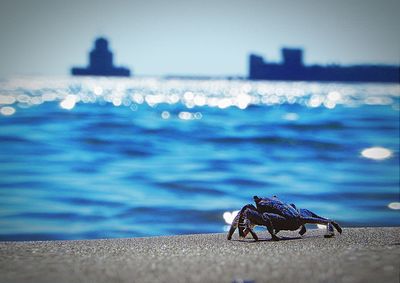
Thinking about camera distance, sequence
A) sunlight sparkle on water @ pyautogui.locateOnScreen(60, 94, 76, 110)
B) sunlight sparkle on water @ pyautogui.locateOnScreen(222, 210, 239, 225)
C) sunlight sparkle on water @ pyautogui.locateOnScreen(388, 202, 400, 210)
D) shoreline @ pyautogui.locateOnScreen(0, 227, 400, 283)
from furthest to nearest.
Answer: sunlight sparkle on water @ pyautogui.locateOnScreen(60, 94, 76, 110) → sunlight sparkle on water @ pyautogui.locateOnScreen(388, 202, 400, 210) → sunlight sparkle on water @ pyautogui.locateOnScreen(222, 210, 239, 225) → shoreline @ pyautogui.locateOnScreen(0, 227, 400, 283)

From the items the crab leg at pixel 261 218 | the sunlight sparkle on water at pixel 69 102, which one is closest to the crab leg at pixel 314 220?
the crab leg at pixel 261 218

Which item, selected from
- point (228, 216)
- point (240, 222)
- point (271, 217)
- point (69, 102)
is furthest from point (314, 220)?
point (69, 102)

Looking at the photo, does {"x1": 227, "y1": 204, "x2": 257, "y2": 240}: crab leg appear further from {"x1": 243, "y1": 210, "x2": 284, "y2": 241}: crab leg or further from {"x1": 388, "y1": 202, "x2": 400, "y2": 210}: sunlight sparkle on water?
{"x1": 388, "y1": 202, "x2": 400, "y2": 210}: sunlight sparkle on water

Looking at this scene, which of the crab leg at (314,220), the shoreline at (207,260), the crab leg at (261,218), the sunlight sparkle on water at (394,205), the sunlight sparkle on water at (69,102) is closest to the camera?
the shoreline at (207,260)

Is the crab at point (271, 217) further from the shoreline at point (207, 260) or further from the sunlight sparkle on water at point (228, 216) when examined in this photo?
the sunlight sparkle on water at point (228, 216)

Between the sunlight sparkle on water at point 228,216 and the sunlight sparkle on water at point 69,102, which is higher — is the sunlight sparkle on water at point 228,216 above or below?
below

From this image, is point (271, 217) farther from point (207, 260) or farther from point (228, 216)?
point (228, 216)

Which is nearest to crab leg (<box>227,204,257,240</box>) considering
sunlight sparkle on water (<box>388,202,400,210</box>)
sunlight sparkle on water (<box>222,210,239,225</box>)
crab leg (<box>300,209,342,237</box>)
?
crab leg (<box>300,209,342,237</box>)

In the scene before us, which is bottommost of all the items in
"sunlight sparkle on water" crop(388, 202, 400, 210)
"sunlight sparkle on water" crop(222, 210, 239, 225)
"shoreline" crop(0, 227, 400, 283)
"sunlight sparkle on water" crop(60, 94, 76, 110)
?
"sunlight sparkle on water" crop(222, 210, 239, 225)
